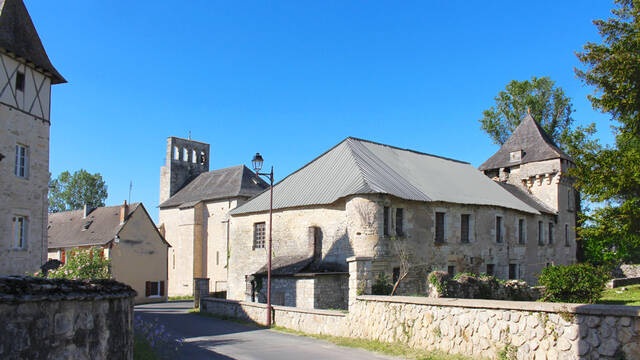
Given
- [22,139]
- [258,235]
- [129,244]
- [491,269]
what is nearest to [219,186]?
[129,244]

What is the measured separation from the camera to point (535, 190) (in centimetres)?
3647

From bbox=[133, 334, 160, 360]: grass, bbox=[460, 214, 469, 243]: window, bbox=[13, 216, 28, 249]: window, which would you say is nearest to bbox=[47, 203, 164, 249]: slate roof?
bbox=[13, 216, 28, 249]: window

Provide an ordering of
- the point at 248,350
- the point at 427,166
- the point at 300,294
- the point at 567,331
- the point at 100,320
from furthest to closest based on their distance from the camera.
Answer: the point at 427,166
the point at 300,294
the point at 248,350
the point at 567,331
the point at 100,320

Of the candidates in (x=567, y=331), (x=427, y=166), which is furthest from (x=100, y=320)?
(x=427, y=166)

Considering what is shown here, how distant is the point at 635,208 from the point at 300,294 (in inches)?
503

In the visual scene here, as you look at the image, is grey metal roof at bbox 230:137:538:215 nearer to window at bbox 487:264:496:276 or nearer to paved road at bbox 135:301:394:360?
window at bbox 487:264:496:276

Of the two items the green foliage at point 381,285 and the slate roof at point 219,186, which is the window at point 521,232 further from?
the slate roof at point 219,186

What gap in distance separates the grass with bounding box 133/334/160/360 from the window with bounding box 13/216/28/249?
362 inches

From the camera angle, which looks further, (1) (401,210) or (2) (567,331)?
(1) (401,210)

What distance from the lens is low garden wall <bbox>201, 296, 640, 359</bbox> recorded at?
8211 millimetres

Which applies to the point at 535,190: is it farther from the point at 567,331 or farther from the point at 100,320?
the point at 100,320

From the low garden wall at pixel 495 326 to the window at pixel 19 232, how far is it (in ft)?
→ 36.1

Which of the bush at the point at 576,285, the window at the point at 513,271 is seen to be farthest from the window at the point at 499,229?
the bush at the point at 576,285

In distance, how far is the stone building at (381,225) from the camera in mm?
21922
